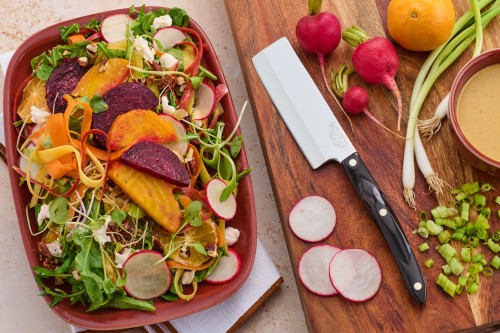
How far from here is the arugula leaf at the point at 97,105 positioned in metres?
2.02

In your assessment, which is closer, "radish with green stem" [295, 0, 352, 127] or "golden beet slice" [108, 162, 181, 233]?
"golden beet slice" [108, 162, 181, 233]

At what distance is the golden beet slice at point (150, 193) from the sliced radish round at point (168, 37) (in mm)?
448

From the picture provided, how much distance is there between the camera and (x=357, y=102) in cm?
216

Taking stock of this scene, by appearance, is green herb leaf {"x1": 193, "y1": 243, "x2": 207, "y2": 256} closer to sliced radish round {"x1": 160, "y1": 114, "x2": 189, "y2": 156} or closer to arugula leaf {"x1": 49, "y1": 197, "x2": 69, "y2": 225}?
sliced radish round {"x1": 160, "y1": 114, "x2": 189, "y2": 156}

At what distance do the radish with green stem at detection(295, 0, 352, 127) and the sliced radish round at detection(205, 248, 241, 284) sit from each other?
2.02ft

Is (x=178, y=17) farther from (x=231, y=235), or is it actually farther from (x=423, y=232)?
(x=423, y=232)

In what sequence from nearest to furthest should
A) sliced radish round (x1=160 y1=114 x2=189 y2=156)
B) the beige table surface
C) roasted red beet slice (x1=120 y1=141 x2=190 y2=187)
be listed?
roasted red beet slice (x1=120 y1=141 x2=190 y2=187) < sliced radish round (x1=160 y1=114 x2=189 y2=156) < the beige table surface

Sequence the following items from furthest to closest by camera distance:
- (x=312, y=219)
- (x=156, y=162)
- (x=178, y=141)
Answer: (x=312, y=219) < (x=178, y=141) < (x=156, y=162)

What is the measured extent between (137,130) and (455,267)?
41.4 inches

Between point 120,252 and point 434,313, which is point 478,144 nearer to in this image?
point 434,313

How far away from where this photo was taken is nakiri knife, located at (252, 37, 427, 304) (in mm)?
2068

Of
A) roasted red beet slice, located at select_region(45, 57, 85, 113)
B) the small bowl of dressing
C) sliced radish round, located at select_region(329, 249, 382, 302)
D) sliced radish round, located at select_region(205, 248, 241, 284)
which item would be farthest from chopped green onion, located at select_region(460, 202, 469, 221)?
roasted red beet slice, located at select_region(45, 57, 85, 113)

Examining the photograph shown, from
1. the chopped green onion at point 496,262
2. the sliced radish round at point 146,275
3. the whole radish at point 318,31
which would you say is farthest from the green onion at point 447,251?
the sliced radish round at point 146,275

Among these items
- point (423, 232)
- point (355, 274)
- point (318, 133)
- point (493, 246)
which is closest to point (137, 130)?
point (318, 133)
